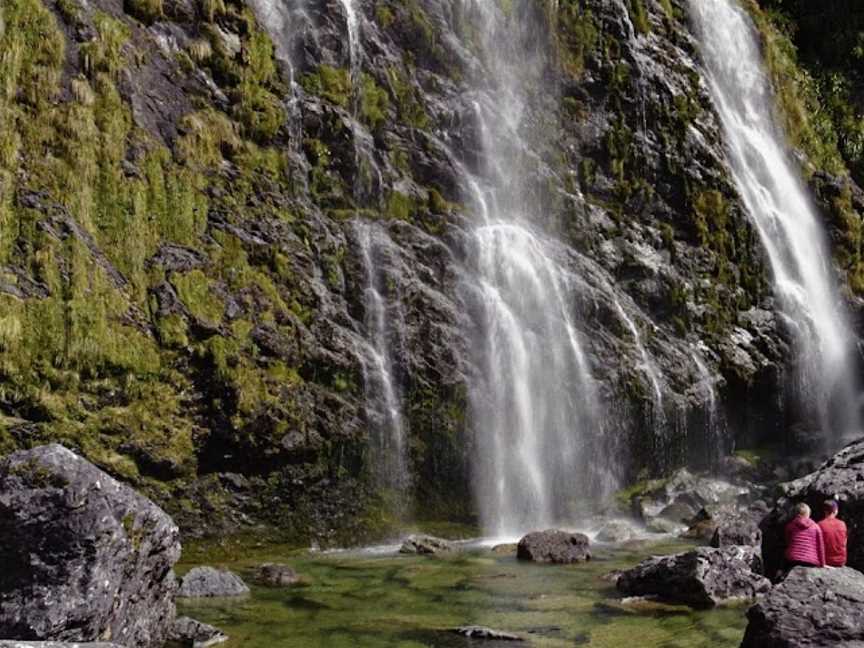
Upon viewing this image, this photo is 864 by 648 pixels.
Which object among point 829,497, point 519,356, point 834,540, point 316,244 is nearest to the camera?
point 834,540

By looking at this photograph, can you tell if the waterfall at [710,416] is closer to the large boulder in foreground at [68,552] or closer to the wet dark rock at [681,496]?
the wet dark rock at [681,496]

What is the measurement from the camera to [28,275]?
51.8 feet

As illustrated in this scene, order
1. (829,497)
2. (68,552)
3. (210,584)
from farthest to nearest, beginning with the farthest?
(210,584)
(829,497)
(68,552)

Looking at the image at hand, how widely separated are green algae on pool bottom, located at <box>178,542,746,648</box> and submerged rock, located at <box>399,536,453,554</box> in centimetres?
144

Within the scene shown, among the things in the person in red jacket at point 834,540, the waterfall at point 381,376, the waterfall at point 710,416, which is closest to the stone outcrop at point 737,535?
the person in red jacket at point 834,540

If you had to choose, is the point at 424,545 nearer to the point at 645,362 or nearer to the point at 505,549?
the point at 505,549

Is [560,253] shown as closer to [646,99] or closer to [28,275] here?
[646,99]

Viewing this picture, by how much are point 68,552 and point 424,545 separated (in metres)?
9.49

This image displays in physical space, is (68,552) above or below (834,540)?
above

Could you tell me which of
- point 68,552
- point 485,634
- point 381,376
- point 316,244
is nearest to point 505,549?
point 381,376

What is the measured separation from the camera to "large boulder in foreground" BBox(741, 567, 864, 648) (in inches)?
317

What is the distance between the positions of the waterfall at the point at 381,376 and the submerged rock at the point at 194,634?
909 cm

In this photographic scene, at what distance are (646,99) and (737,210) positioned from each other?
4.39 m

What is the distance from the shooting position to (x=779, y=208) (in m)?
29.3
